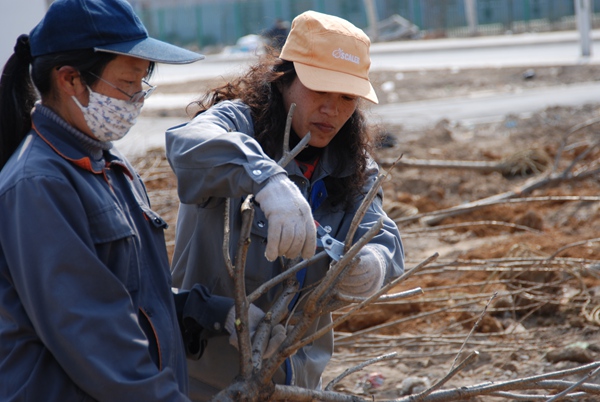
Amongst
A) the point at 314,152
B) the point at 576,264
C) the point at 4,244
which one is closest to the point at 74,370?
the point at 4,244

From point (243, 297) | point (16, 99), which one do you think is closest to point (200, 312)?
point (243, 297)

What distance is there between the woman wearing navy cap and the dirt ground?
3.45 feet

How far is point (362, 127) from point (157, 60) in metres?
1.00

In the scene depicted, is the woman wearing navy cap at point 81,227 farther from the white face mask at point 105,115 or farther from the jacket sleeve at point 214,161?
the jacket sleeve at point 214,161

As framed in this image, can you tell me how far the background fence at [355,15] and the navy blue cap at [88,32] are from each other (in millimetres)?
29962

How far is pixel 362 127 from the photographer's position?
269cm

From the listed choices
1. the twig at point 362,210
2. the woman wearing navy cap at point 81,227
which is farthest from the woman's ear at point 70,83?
the twig at point 362,210

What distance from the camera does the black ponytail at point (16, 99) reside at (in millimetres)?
1875

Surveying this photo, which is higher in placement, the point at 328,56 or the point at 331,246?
the point at 328,56

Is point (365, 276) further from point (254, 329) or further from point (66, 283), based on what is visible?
point (66, 283)

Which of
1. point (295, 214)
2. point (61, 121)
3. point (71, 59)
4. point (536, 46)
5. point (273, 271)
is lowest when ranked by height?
point (536, 46)

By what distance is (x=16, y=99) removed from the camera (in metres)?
1.88

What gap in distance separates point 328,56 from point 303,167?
366 mm

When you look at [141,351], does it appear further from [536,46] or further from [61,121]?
[536,46]
